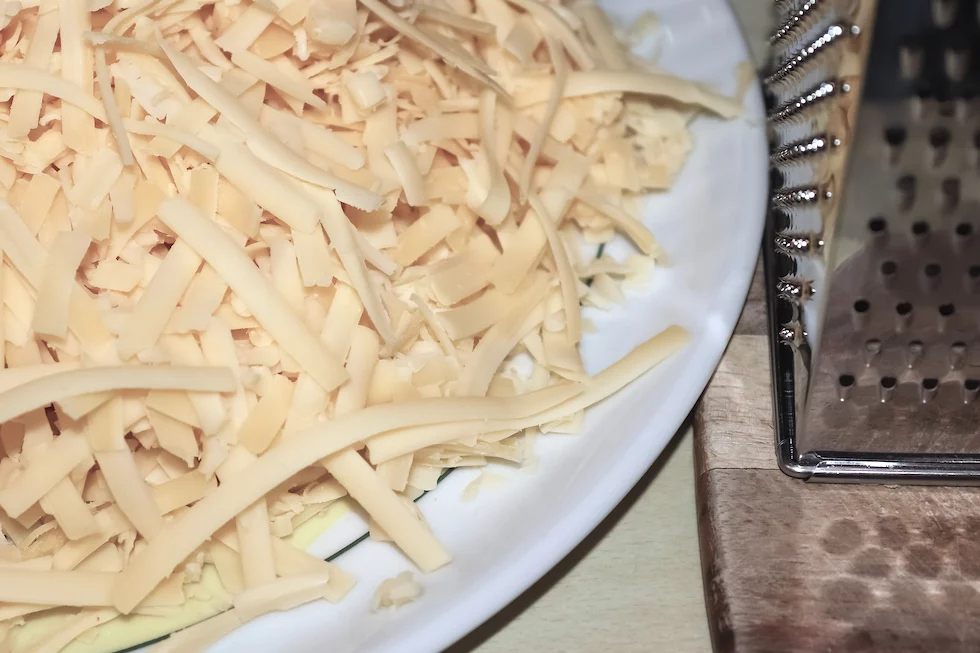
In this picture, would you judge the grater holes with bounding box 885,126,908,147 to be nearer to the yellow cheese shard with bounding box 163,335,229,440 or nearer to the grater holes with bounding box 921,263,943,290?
the grater holes with bounding box 921,263,943,290

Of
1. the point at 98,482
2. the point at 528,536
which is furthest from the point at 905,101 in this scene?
the point at 98,482

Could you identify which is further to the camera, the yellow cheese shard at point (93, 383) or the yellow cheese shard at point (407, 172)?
the yellow cheese shard at point (407, 172)

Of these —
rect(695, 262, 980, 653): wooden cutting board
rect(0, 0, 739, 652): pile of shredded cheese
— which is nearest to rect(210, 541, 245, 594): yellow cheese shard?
rect(0, 0, 739, 652): pile of shredded cheese

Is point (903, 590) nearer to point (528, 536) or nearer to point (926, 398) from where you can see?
point (926, 398)

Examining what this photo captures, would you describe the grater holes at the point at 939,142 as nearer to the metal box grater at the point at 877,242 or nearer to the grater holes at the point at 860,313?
the metal box grater at the point at 877,242

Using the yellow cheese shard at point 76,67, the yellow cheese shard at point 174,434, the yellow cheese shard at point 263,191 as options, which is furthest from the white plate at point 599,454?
the yellow cheese shard at point 76,67

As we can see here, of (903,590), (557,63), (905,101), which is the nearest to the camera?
(905,101)
